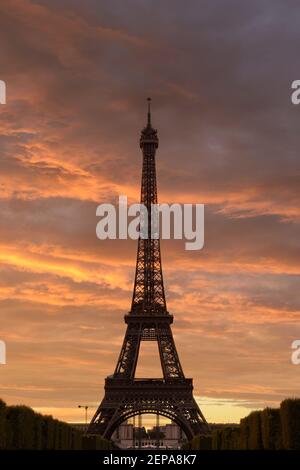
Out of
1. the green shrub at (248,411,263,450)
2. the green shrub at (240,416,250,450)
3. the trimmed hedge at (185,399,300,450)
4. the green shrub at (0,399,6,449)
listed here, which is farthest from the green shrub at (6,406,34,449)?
the green shrub at (240,416,250,450)

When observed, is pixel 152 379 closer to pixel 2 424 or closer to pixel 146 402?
pixel 146 402

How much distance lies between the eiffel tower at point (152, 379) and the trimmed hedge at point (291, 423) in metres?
46.2

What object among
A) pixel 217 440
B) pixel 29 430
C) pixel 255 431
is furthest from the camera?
pixel 217 440

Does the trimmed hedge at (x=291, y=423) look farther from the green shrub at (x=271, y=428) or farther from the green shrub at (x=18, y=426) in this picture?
the green shrub at (x=18, y=426)

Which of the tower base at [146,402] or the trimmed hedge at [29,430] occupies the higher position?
the tower base at [146,402]

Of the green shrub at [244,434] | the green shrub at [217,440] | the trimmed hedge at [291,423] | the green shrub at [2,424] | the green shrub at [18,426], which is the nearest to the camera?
the green shrub at [2,424]

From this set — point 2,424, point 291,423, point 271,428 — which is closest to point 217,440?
point 271,428

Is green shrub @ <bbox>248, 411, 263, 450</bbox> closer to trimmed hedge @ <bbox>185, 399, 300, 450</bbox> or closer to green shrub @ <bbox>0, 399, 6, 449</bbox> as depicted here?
trimmed hedge @ <bbox>185, 399, 300, 450</bbox>

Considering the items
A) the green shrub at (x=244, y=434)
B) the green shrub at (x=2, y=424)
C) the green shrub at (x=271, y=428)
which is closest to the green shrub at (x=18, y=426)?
the green shrub at (x=2, y=424)

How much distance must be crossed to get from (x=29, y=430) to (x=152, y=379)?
1803 inches

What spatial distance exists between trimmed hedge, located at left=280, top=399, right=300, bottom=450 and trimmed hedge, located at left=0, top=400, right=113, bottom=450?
17.0m

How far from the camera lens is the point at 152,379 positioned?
10419 centimetres

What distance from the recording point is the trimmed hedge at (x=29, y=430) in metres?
55.8
